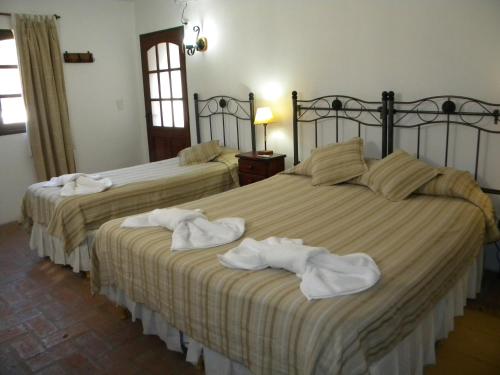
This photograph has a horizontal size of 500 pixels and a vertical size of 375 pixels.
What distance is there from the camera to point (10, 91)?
4469 millimetres

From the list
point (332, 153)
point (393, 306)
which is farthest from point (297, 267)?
point (332, 153)

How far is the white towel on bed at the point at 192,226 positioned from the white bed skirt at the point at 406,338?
46 centimetres

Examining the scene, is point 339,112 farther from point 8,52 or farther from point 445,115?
point 8,52

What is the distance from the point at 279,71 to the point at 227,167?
1025 mm

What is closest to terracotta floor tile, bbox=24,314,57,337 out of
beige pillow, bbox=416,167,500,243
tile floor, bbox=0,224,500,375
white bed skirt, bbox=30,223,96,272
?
tile floor, bbox=0,224,500,375

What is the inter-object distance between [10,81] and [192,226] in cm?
341

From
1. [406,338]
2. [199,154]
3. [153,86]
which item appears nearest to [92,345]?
[406,338]

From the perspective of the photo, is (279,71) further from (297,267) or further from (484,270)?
(297,267)

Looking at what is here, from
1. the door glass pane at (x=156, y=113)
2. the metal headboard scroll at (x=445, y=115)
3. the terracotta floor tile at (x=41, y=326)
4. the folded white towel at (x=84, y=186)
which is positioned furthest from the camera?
the door glass pane at (x=156, y=113)

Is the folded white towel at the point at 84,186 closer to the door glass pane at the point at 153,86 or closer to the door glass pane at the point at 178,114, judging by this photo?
the door glass pane at the point at 178,114

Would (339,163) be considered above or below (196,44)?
below

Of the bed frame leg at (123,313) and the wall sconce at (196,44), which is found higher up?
the wall sconce at (196,44)

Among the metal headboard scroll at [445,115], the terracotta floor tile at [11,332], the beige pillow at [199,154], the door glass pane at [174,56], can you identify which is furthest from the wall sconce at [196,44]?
the terracotta floor tile at [11,332]

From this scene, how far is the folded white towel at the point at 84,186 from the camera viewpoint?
3266 mm
